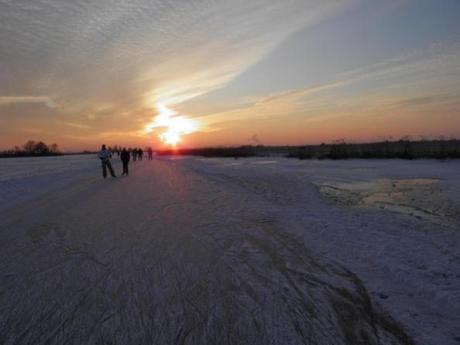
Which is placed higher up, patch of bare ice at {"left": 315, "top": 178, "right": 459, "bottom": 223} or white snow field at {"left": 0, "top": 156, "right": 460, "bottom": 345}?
patch of bare ice at {"left": 315, "top": 178, "right": 459, "bottom": 223}

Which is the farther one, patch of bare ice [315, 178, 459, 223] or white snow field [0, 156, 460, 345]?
patch of bare ice [315, 178, 459, 223]

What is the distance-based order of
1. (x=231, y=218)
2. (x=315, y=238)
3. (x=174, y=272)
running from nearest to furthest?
(x=174, y=272)
(x=315, y=238)
(x=231, y=218)

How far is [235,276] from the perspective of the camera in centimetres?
391

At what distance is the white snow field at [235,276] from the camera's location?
2.77 m

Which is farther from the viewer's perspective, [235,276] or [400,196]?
[400,196]

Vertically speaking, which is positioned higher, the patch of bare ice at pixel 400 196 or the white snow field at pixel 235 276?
the patch of bare ice at pixel 400 196

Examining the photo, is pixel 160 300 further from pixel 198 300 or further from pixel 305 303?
pixel 305 303

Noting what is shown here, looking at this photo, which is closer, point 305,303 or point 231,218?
point 305,303

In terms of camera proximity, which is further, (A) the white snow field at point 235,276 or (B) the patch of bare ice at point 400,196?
(B) the patch of bare ice at point 400,196

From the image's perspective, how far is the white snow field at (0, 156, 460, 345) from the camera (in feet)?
9.08

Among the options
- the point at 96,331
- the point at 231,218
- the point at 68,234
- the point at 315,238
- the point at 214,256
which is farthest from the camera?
the point at 231,218

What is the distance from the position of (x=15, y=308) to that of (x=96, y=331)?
1.24 metres

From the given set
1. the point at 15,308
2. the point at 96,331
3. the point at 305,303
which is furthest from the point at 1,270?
the point at 305,303

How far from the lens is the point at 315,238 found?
547 centimetres
